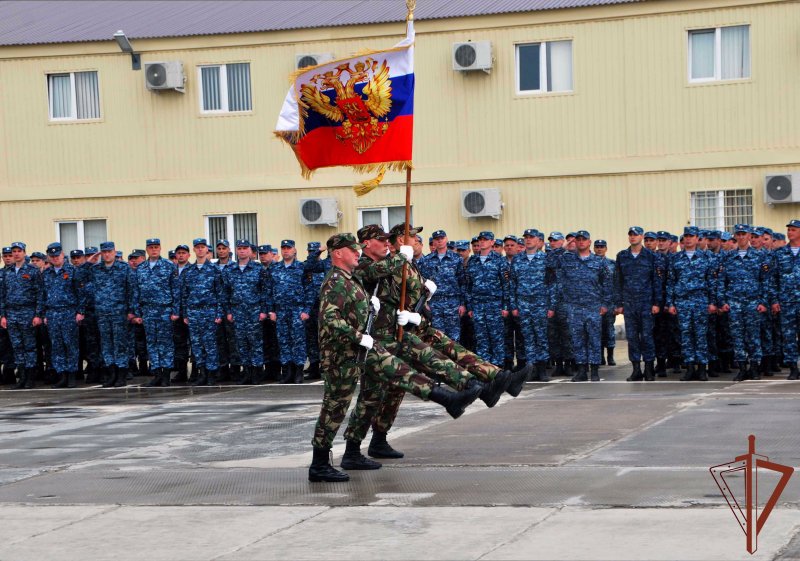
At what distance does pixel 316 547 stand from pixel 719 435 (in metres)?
4.81

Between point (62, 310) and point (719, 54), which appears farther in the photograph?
point (719, 54)

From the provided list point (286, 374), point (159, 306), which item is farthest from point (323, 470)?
point (159, 306)

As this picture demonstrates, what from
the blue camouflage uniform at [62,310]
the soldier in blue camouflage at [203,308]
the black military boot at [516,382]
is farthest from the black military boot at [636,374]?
the blue camouflage uniform at [62,310]

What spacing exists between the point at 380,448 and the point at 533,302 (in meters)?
7.41

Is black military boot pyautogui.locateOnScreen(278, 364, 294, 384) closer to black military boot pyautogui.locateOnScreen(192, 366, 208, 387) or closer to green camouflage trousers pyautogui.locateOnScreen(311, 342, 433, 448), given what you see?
black military boot pyautogui.locateOnScreen(192, 366, 208, 387)

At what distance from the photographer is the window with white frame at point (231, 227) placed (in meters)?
25.6

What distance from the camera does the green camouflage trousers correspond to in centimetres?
950

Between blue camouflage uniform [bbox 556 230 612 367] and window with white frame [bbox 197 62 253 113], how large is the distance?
10159mm

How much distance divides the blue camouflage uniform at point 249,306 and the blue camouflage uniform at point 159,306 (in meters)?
0.89

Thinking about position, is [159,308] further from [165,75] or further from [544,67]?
[544,67]

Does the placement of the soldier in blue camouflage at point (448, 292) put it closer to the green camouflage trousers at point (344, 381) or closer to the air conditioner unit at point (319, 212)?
the air conditioner unit at point (319, 212)

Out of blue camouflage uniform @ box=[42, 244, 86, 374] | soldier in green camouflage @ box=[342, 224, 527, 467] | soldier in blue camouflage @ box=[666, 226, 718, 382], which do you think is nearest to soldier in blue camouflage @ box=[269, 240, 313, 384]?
blue camouflage uniform @ box=[42, 244, 86, 374]

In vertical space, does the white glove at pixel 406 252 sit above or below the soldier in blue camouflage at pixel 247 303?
above

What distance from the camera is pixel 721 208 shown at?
22828 mm
